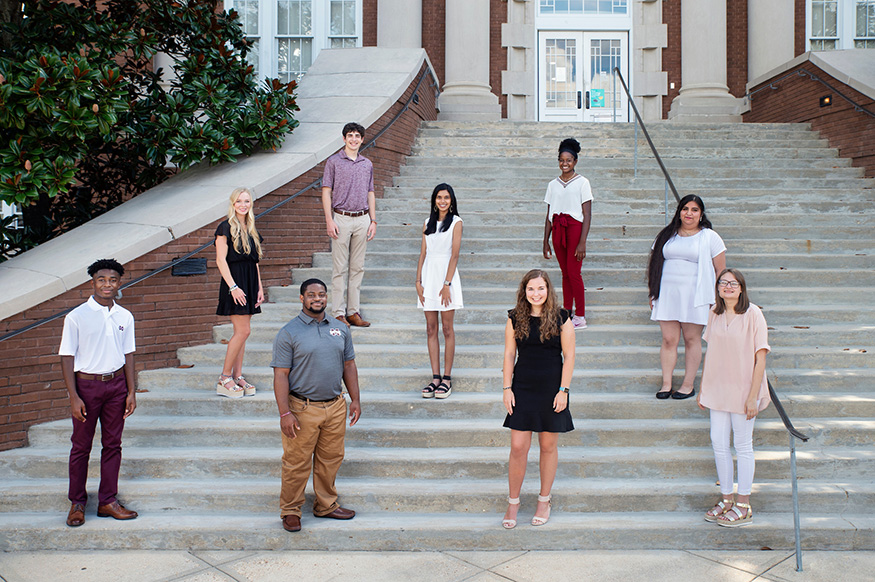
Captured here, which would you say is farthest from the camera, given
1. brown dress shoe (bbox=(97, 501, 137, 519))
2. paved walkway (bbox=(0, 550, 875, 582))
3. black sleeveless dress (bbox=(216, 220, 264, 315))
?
black sleeveless dress (bbox=(216, 220, 264, 315))

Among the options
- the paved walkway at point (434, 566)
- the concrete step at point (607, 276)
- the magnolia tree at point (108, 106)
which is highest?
the magnolia tree at point (108, 106)

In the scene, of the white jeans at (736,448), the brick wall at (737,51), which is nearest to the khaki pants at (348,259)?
the white jeans at (736,448)

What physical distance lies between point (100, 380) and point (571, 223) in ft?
13.2

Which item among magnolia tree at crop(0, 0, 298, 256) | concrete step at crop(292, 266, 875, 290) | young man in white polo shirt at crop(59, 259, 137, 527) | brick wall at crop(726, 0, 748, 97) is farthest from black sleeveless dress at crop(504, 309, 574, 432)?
brick wall at crop(726, 0, 748, 97)

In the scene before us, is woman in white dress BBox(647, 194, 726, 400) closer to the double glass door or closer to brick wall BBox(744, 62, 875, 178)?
brick wall BBox(744, 62, 875, 178)

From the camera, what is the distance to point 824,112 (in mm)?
11180

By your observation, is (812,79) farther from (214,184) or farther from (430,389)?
(214,184)

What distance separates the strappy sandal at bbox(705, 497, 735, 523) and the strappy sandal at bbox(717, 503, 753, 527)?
0.03 m

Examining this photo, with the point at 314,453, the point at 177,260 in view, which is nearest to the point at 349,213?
the point at 177,260

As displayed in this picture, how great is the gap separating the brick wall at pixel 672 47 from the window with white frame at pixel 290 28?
699 centimetres

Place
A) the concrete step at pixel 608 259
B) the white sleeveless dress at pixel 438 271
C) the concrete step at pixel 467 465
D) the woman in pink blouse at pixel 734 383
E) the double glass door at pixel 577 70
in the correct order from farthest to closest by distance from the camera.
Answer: the double glass door at pixel 577 70
the concrete step at pixel 608 259
the white sleeveless dress at pixel 438 271
the concrete step at pixel 467 465
the woman in pink blouse at pixel 734 383

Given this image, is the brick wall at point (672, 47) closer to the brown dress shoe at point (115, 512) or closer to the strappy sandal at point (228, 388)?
the strappy sandal at point (228, 388)

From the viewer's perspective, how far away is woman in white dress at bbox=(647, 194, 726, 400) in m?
5.47

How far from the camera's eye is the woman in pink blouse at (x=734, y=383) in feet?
14.8
